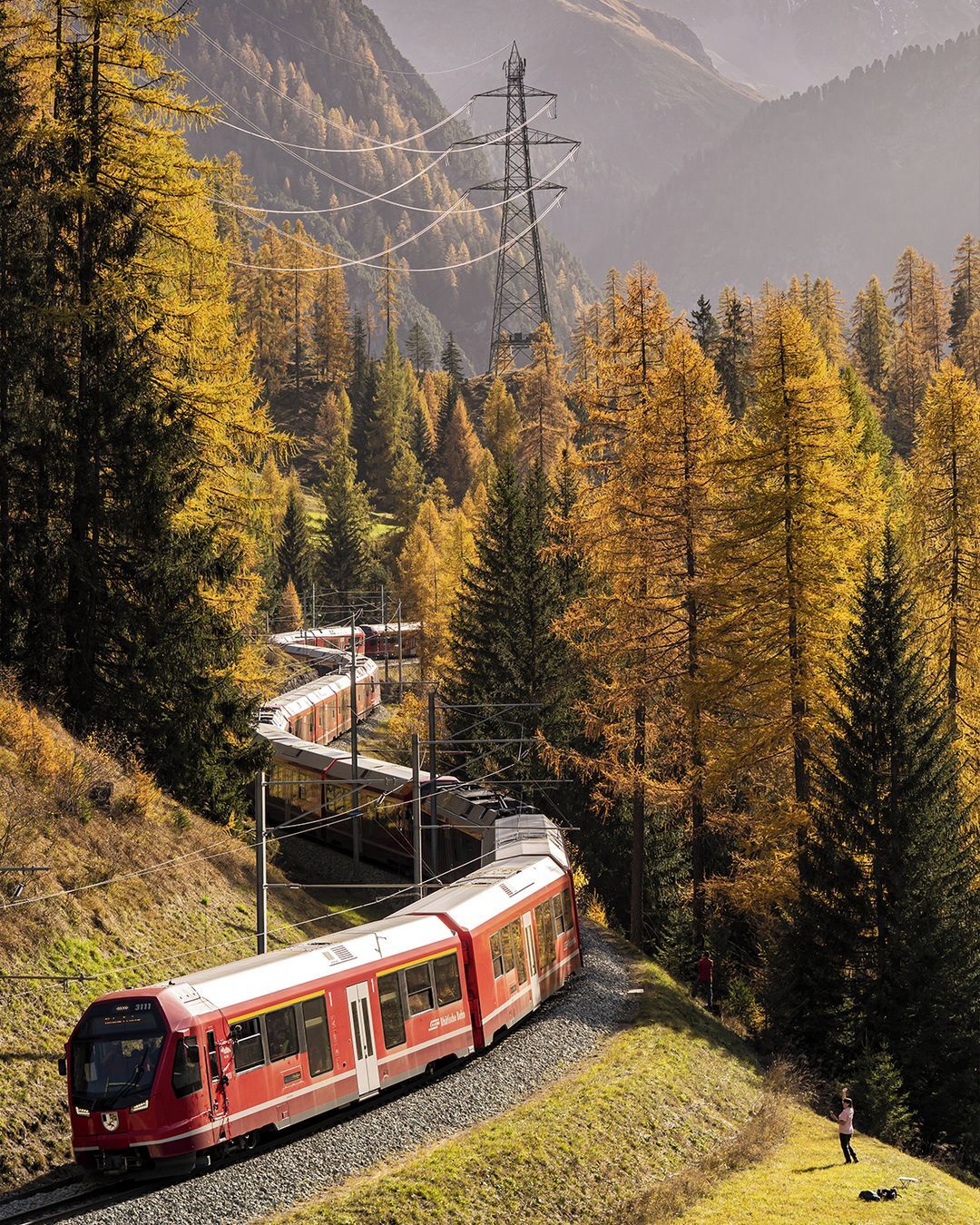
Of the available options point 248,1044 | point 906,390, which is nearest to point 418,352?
point 906,390

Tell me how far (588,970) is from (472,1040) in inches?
265

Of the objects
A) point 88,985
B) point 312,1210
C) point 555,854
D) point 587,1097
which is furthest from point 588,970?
point 312,1210

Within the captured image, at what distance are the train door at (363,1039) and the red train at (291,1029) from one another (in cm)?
2

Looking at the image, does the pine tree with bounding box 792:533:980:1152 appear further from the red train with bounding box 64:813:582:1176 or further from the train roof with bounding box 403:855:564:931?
the red train with bounding box 64:813:582:1176

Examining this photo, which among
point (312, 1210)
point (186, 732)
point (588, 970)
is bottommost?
point (588, 970)

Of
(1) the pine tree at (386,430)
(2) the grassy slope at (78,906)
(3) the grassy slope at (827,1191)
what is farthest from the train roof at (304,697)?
(1) the pine tree at (386,430)

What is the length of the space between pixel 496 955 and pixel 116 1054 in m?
8.21

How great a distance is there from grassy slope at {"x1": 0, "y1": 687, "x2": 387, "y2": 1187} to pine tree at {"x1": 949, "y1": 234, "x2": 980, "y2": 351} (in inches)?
3531

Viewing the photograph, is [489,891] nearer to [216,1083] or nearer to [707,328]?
[216,1083]

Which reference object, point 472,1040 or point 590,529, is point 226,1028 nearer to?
point 472,1040

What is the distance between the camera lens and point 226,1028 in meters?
16.5

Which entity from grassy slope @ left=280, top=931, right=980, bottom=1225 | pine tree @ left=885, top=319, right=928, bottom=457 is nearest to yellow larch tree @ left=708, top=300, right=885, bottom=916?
grassy slope @ left=280, top=931, right=980, bottom=1225

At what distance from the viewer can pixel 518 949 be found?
77.5 feet

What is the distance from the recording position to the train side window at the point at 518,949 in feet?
76.8
